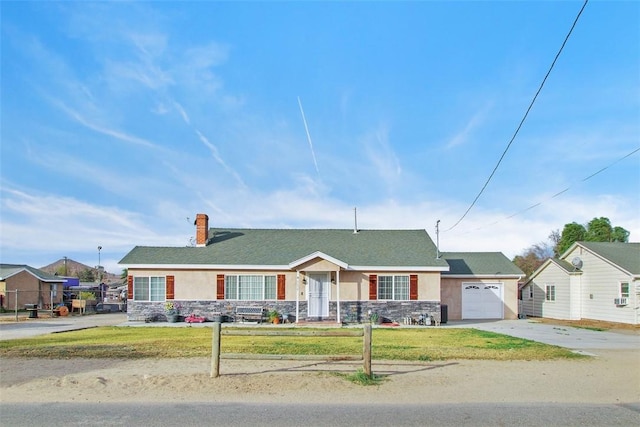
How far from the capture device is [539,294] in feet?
102

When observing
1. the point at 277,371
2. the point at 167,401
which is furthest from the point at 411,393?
the point at 167,401

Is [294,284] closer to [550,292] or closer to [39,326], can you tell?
[39,326]

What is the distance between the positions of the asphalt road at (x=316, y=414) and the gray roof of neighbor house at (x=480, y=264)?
66.1 ft

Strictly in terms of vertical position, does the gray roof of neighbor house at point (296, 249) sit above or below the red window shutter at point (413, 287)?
above

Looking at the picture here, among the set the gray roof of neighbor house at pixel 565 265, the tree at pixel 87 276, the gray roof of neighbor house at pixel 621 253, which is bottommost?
the tree at pixel 87 276

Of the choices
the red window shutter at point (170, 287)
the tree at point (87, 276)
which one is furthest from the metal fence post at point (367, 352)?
the tree at point (87, 276)

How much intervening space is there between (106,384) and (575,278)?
1006 inches

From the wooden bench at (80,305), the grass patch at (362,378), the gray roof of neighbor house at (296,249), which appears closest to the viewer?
the grass patch at (362,378)

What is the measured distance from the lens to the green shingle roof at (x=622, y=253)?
24.8 meters

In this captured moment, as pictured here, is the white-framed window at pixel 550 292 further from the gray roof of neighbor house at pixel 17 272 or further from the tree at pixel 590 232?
the gray roof of neighbor house at pixel 17 272

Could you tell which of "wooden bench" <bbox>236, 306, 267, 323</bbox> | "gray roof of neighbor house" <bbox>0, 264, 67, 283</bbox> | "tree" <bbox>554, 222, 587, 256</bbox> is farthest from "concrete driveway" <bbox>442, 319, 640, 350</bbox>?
"gray roof of neighbor house" <bbox>0, 264, 67, 283</bbox>

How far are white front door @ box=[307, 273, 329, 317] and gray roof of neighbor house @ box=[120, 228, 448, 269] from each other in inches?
50.7

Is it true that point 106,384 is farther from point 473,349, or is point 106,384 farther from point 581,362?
point 581,362

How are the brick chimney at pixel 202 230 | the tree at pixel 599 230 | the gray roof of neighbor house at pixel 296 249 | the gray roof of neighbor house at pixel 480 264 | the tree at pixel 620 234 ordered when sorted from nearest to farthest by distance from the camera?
the gray roof of neighbor house at pixel 296 249 → the brick chimney at pixel 202 230 → the gray roof of neighbor house at pixel 480 264 → the tree at pixel 599 230 → the tree at pixel 620 234
